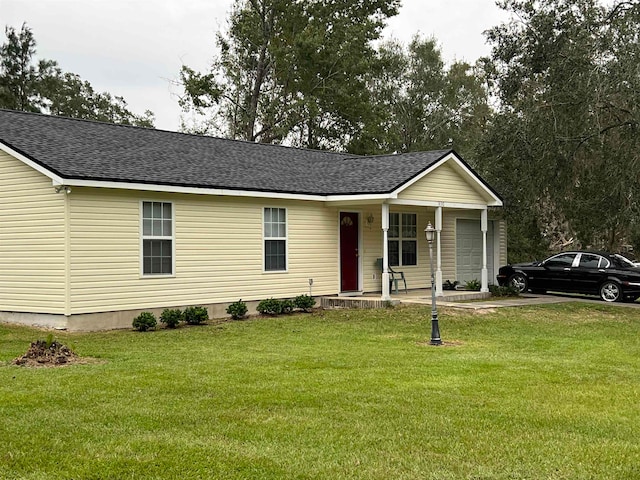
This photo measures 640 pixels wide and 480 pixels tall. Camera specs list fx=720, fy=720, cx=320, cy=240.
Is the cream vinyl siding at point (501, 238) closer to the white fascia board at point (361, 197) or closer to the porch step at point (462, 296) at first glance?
the porch step at point (462, 296)

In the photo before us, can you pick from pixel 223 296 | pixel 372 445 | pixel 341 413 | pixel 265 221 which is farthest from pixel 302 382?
pixel 265 221

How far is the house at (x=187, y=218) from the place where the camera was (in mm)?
14055

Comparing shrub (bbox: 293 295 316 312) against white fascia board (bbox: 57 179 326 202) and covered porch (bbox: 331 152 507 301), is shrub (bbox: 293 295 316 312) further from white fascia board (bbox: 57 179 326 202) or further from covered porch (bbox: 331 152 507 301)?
white fascia board (bbox: 57 179 326 202)

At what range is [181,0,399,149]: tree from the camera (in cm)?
3594

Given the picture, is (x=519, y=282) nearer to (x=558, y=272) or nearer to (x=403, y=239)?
(x=558, y=272)

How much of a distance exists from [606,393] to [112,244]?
9.80 metres

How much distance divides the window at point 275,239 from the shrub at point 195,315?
271 cm

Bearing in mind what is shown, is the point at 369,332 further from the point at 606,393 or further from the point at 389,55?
the point at 389,55

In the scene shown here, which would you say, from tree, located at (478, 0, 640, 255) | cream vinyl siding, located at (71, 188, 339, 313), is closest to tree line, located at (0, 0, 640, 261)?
tree, located at (478, 0, 640, 255)

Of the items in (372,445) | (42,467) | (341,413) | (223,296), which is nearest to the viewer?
(42,467)

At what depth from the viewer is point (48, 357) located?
389 inches

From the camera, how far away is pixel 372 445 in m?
6.05

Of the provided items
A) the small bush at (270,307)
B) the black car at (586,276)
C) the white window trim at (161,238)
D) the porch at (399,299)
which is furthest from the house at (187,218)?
the black car at (586,276)

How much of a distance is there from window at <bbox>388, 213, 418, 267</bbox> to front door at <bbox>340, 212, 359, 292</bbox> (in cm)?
138
